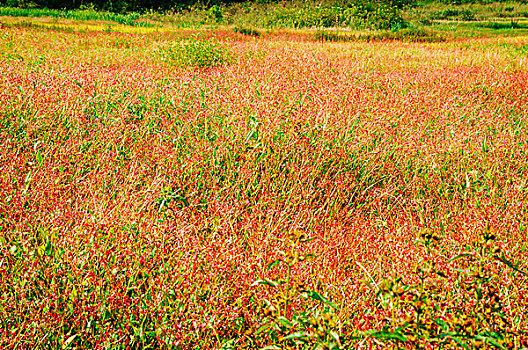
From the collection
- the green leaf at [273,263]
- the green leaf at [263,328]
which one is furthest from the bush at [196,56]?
the green leaf at [263,328]

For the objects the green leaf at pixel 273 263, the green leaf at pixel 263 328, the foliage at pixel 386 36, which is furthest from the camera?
the foliage at pixel 386 36

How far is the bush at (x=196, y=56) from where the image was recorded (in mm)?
7645

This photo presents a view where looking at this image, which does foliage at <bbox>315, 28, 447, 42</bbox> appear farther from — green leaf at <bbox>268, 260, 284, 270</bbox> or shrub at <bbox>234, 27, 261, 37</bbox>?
green leaf at <bbox>268, 260, 284, 270</bbox>

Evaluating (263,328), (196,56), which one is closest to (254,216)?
(263,328)

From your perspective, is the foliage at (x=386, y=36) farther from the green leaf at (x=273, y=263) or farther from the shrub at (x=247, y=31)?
the green leaf at (x=273, y=263)

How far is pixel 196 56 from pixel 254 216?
601cm

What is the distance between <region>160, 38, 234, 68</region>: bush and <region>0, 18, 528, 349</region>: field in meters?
1.97

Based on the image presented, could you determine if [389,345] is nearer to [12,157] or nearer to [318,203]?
[318,203]

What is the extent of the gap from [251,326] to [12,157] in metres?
2.37

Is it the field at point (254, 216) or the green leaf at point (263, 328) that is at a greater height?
the field at point (254, 216)

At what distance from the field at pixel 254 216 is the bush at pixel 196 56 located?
1965mm

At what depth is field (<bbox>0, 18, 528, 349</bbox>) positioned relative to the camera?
163cm

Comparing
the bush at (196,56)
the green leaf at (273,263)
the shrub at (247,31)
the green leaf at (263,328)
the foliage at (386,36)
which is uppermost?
the shrub at (247,31)

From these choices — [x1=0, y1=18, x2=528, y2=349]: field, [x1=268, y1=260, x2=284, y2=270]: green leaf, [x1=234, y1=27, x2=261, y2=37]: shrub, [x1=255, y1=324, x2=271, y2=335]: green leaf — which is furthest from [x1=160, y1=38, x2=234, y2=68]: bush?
[x1=234, y1=27, x2=261, y2=37]: shrub
